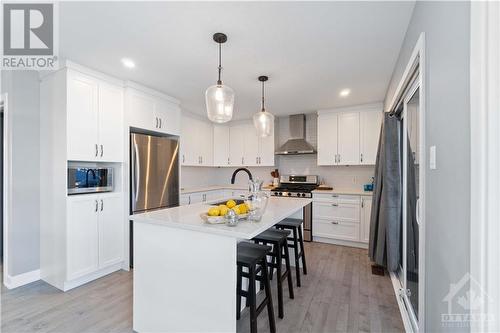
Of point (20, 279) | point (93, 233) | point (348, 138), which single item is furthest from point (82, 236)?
point (348, 138)

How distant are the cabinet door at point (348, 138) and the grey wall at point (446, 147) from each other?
8.86ft

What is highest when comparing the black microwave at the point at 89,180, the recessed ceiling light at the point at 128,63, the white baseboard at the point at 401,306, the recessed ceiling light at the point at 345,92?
the recessed ceiling light at the point at 128,63

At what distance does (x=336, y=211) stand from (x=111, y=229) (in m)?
3.39

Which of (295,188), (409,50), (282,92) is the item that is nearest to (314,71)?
(282,92)

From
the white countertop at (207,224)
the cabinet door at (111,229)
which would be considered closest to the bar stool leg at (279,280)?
the white countertop at (207,224)

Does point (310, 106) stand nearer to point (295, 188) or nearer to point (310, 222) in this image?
point (295, 188)

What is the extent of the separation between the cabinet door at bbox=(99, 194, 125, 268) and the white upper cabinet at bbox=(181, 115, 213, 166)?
156cm

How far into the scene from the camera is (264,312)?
2074 mm

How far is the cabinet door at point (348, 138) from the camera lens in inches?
157

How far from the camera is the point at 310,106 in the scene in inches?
162

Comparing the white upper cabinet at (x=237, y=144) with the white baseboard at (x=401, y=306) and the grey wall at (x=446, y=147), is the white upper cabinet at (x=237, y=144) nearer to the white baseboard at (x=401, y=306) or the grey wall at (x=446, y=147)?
the white baseboard at (x=401, y=306)

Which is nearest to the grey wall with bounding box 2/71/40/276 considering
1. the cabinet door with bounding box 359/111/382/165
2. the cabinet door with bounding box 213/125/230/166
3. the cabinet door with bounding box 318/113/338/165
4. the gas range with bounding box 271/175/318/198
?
the cabinet door with bounding box 213/125/230/166

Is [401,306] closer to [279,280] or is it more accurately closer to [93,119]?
[279,280]

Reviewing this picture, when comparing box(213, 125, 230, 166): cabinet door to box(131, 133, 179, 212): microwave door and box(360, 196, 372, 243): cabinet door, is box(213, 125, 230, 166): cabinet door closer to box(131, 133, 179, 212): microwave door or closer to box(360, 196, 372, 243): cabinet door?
box(131, 133, 179, 212): microwave door
